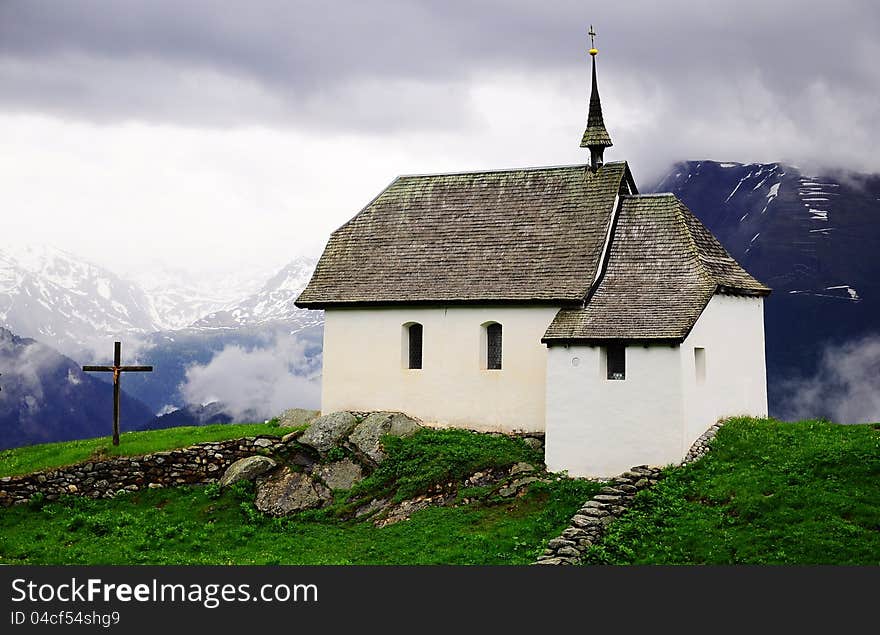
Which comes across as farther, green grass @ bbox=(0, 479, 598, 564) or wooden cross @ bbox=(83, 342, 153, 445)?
wooden cross @ bbox=(83, 342, 153, 445)

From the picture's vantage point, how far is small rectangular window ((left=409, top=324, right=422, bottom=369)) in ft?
110

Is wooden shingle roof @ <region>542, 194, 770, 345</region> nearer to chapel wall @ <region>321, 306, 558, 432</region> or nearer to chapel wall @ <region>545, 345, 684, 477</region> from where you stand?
chapel wall @ <region>545, 345, 684, 477</region>

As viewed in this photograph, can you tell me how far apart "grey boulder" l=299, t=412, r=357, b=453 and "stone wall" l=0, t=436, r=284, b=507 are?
101 centimetres

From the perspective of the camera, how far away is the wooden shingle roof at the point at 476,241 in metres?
31.9

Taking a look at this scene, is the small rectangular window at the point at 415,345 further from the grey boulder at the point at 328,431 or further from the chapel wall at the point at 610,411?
the chapel wall at the point at 610,411

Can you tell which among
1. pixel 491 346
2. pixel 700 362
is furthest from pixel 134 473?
pixel 700 362

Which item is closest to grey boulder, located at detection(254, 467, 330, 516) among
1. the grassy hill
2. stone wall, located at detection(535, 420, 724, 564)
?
the grassy hill

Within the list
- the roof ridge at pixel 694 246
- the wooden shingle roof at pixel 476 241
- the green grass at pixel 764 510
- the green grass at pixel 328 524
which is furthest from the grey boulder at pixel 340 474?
the roof ridge at pixel 694 246

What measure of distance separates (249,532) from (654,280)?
535 inches

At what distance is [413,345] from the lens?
3378 centimetres

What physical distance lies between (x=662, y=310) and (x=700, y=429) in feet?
11.6

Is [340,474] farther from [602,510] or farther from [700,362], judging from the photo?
[700,362]

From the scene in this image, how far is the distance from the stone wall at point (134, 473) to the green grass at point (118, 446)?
0.45 m

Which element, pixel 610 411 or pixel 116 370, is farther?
pixel 116 370
